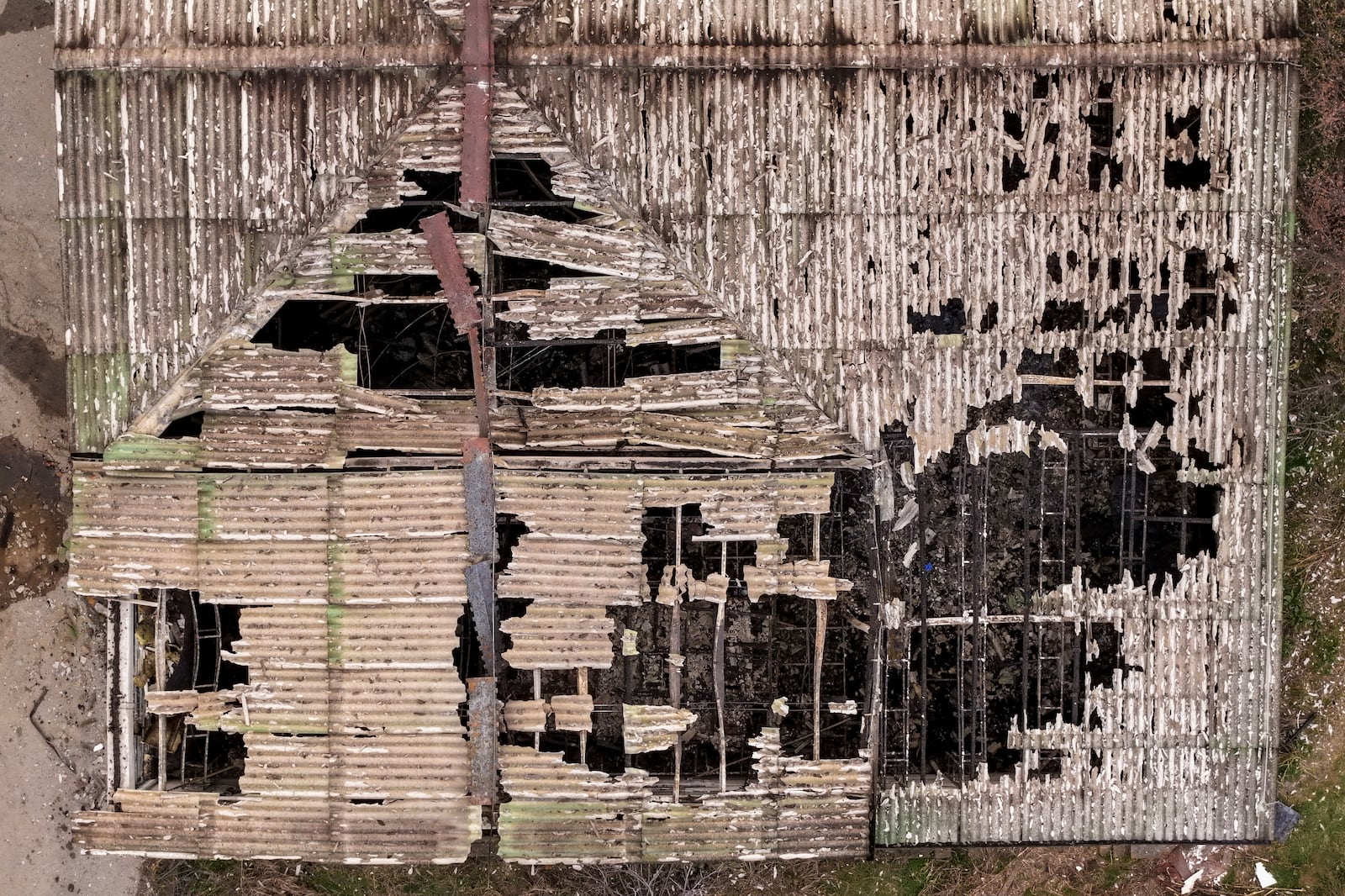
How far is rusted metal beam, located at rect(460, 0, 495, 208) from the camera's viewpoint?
10570 mm

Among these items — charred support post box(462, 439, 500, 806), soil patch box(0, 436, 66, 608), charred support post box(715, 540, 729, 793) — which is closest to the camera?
charred support post box(462, 439, 500, 806)

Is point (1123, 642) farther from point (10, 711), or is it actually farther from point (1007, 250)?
point (10, 711)

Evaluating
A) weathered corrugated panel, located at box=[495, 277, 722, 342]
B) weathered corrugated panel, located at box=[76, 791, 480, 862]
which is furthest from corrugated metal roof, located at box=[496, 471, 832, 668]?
weathered corrugated panel, located at box=[76, 791, 480, 862]

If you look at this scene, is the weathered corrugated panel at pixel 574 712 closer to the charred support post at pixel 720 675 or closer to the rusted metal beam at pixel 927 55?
the charred support post at pixel 720 675

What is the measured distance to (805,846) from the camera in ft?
36.2

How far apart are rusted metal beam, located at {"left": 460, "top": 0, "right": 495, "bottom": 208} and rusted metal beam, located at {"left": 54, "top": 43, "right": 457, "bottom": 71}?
1.01 ft

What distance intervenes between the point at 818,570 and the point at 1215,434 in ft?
17.5

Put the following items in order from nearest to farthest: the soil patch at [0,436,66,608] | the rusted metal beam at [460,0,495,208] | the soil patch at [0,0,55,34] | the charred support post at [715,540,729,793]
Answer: the rusted metal beam at [460,0,495,208]
the charred support post at [715,540,729,793]
the soil patch at [0,0,55,34]
the soil patch at [0,436,66,608]

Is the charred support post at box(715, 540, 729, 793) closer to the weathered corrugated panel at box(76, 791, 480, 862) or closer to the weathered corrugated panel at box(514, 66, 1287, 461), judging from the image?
the weathered corrugated panel at box(514, 66, 1287, 461)

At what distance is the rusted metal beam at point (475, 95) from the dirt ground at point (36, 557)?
7.28 meters

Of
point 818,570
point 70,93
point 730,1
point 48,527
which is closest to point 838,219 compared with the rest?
point 730,1

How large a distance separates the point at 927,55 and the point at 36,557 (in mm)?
14343

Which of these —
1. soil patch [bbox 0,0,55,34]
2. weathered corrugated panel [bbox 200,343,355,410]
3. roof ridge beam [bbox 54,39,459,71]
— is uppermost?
soil patch [bbox 0,0,55,34]

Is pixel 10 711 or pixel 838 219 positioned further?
pixel 10 711
